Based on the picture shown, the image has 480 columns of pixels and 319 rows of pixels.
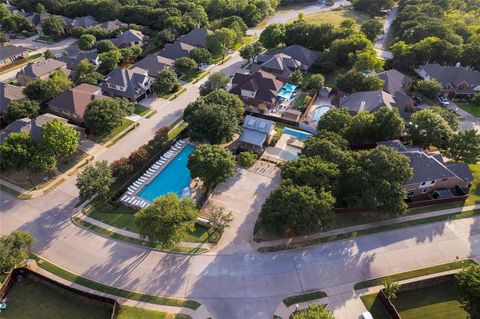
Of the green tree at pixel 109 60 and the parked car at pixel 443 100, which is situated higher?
the green tree at pixel 109 60

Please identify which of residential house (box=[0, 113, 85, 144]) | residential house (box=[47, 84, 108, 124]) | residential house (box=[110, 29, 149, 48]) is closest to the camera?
residential house (box=[0, 113, 85, 144])

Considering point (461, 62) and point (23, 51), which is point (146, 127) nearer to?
point (23, 51)

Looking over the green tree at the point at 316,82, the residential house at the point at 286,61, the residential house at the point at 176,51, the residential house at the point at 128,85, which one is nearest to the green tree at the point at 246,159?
the green tree at the point at 316,82

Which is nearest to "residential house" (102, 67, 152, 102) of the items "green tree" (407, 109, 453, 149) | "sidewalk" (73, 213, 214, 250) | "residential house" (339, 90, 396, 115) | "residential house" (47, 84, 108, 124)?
"residential house" (47, 84, 108, 124)

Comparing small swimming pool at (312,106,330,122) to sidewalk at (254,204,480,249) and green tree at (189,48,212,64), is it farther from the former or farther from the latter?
green tree at (189,48,212,64)

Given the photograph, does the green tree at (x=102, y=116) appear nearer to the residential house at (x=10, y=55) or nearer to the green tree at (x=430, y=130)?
the residential house at (x=10, y=55)

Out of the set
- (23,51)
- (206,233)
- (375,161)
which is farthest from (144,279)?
(23,51)
